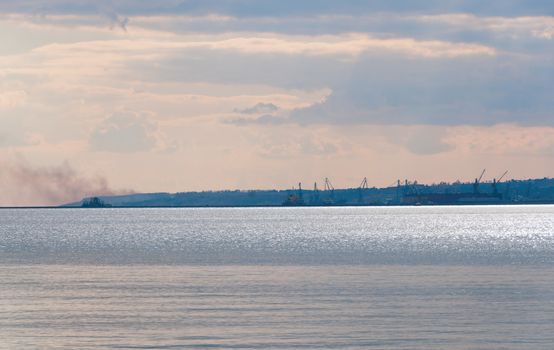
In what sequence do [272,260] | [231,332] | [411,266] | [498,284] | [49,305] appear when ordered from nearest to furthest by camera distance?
[231,332]
[49,305]
[498,284]
[411,266]
[272,260]

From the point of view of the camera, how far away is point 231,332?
188 ft

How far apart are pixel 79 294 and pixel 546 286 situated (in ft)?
104

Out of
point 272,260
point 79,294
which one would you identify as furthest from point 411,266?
point 79,294

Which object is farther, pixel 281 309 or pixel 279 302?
pixel 279 302

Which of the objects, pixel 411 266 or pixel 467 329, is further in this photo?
pixel 411 266

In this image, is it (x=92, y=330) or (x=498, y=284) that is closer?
(x=92, y=330)

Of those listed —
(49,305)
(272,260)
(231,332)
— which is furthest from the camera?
(272,260)

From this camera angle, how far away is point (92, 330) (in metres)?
59.2

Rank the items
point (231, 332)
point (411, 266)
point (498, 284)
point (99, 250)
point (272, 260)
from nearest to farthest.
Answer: point (231, 332) < point (498, 284) < point (411, 266) < point (272, 260) < point (99, 250)

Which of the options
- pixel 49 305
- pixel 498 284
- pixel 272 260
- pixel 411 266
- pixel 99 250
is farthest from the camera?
pixel 99 250

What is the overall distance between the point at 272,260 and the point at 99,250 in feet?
117

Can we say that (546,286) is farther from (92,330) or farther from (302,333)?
(92,330)

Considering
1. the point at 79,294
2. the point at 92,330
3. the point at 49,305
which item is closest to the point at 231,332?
the point at 92,330

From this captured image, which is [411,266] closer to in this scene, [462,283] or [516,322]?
[462,283]
